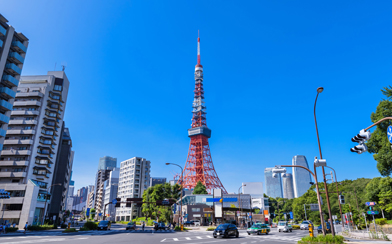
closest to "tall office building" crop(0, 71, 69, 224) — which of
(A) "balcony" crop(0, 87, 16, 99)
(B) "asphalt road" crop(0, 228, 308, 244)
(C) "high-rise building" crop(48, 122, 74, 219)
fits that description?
(C) "high-rise building" crop(48, 122, 74, 219)

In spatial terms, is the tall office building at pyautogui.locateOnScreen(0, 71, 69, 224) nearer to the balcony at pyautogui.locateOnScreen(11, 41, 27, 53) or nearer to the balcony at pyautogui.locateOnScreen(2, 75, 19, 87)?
the balcony at pyautogui.locateOnScreen(11, 41, 27, 53)

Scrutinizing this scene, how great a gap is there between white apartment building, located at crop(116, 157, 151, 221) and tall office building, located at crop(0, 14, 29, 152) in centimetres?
7240

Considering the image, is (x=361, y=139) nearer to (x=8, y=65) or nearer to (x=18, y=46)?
(x=8, y=65)

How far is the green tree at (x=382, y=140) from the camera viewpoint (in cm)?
3306

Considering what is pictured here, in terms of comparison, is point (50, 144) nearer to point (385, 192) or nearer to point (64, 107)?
point (64, 107)

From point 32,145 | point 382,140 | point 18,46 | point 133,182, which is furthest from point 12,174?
point 382,140

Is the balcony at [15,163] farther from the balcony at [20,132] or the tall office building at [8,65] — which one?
the tall office building at [8,65]

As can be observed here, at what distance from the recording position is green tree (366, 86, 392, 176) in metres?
33.1

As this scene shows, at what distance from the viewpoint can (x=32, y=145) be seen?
2461 inches

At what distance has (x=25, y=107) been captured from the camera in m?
65.0

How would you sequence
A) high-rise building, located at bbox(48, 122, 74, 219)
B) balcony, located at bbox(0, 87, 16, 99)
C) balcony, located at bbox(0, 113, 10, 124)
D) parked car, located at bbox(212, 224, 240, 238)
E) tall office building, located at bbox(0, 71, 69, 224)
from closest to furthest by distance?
parked car, located at bbox(212, 224, 240, 238) < balcony, located at bbox(0, 113, 10, 124) < balcony, located at bbox(0, 87, 16, 99) < tall office building, located at bbox(0, 71, 69, 224) < high-rise building, located at bbox(48, 122, 74, 219)

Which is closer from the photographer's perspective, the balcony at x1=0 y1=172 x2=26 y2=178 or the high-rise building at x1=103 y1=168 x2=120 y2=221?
the balcony at x1=0 y1=172 x2=26 y2=178

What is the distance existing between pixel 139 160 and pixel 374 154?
328 feet

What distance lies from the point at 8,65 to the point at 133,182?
3040 inches
